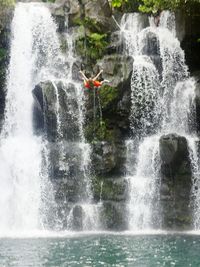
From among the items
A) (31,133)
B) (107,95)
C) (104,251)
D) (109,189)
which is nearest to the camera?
(104,251)

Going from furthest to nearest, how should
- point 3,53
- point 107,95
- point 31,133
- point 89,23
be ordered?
1. point 89,23
2. point 3,53
3. point 31,133
4. point 107,95

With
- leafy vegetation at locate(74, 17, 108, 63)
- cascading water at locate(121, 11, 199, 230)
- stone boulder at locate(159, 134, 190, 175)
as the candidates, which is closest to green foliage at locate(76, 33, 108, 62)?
leafy vegetation at locate(74, 17, 108, 63)

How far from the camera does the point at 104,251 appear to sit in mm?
15734

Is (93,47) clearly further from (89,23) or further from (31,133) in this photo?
(31,133)

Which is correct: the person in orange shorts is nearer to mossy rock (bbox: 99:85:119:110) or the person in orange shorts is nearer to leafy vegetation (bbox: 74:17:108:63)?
mossy rock (bbox: 99:85:119:110)

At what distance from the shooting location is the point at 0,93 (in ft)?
84.0

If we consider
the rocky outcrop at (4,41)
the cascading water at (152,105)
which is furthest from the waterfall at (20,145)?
the cascading water at (152,105)

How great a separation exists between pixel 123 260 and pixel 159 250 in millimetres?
1742

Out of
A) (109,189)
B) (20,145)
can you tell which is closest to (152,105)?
(109,189)

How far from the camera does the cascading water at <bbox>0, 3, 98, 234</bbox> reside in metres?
21.6

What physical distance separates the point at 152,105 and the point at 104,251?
10.0 m

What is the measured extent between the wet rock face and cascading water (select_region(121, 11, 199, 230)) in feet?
0.86

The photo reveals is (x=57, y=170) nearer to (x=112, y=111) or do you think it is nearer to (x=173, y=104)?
(x=112, y=111)

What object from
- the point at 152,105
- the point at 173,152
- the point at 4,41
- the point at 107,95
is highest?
the point at 4,41
